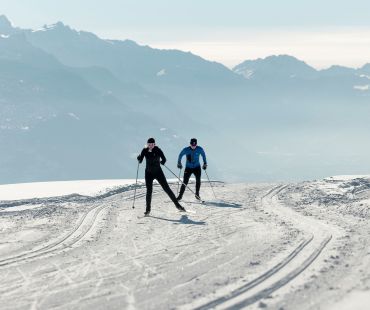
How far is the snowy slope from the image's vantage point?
6715 millimetres

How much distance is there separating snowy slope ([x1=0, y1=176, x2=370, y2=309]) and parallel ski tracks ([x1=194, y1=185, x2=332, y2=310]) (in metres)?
0.01

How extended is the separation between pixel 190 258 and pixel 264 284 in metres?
2.08

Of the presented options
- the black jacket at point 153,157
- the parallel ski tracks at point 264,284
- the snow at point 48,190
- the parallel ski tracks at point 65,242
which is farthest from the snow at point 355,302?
the snow at point 48,190

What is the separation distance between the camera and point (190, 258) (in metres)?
8.91

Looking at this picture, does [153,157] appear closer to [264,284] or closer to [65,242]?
[65,242]

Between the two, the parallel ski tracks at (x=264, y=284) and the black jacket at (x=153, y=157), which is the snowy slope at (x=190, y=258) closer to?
the parallel ski tracks at (x=264, y=284)

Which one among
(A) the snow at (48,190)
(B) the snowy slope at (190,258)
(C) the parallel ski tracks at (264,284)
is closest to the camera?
(C) the parallel ski tracks at (264,284)

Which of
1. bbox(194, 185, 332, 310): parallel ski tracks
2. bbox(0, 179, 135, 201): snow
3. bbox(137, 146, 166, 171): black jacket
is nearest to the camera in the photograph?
bbox(194, 185, 332, 310): parallel ski tracks

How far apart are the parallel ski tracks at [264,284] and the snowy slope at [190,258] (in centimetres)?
1

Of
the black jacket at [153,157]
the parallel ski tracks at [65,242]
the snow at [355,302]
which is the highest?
the black jacket at [153,157]

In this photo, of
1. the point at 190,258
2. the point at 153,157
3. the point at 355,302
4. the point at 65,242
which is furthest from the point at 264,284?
the point at 153,157

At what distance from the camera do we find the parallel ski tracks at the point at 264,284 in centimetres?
640

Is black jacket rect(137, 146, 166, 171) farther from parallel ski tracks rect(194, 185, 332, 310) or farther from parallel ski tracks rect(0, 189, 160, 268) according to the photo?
parallel ski tracks rect(194, 185, 332, 310)

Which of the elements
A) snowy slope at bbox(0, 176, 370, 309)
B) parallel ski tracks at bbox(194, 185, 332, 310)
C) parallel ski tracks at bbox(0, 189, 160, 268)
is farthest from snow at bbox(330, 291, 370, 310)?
parallel ski tracks at bbox(0, 189, 160, 268)
